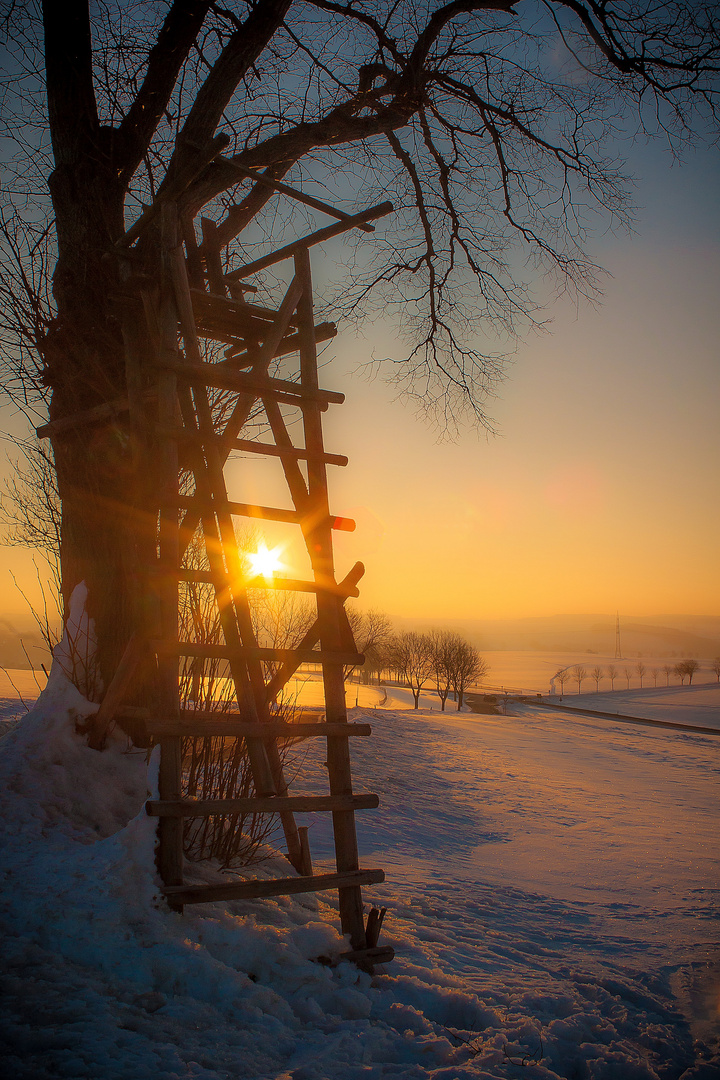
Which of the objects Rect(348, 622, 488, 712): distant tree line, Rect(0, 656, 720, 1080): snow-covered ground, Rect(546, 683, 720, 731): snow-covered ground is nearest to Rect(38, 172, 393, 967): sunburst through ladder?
Rect(0, 656, 720, 1080): snow-covered ground

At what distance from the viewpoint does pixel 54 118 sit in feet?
16.6

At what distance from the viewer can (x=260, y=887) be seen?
3.17 m

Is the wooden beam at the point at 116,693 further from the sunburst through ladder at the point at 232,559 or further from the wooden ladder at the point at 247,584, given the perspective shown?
the wooden ladder at the point at 247,584

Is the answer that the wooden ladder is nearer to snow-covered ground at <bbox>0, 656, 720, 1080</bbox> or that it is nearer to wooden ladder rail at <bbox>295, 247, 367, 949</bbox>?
wooden ladder rail at <bbox>295, 247, 367, 949</bbox>

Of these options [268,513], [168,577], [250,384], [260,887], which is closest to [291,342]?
[250,384]

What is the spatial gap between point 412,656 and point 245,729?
213 feet

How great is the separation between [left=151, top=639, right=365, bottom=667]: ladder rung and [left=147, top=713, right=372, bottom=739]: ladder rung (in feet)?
1.20

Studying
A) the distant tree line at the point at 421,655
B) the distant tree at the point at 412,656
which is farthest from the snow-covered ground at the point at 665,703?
the distant tree at the point at 412,656

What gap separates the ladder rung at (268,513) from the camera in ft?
12.3

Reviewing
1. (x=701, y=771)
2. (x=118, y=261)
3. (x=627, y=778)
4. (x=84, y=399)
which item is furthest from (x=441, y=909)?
(x=701, y=771)

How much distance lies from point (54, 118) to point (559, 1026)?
7.39m

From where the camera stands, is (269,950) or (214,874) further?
(214,874)

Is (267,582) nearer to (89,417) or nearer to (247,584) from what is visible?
(247,584)

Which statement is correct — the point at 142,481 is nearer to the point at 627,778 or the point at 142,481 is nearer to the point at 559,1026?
the point at 559,1026
